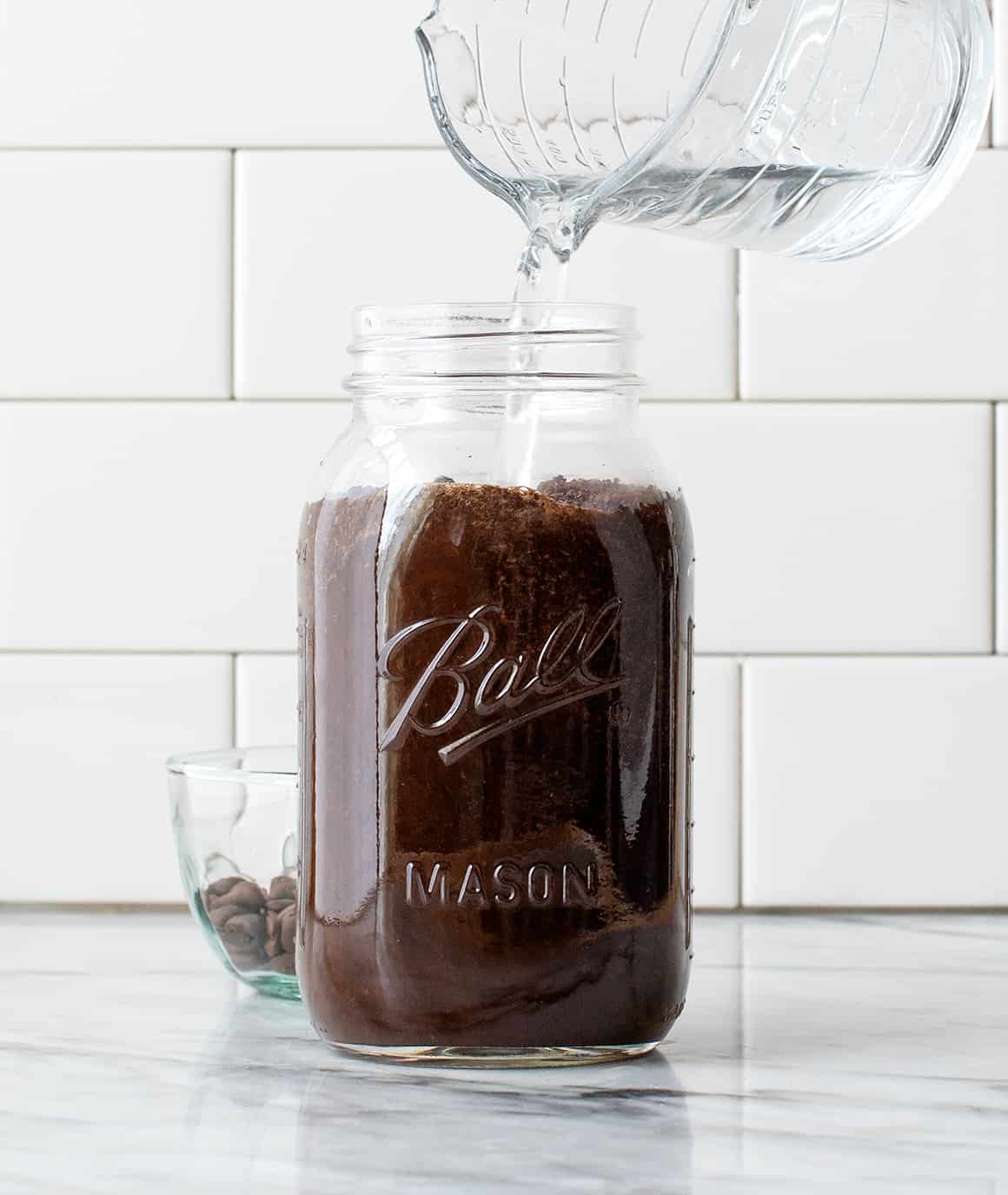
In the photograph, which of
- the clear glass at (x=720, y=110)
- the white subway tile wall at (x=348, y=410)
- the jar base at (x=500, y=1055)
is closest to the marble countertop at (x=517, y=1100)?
the jar base at (x=500, y=1055)

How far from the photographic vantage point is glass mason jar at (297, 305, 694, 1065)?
2.06 feet

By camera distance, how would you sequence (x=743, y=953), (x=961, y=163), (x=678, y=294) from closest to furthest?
1. (x=961, y=163)
2. (x=743, y=953)
3. (x=678, y=294)

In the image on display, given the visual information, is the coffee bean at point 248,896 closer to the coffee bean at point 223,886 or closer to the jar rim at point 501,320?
the coffee bean at point 223,886

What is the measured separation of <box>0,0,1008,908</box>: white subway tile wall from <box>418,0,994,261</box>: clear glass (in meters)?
0.29

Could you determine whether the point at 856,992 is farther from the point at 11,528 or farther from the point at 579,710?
the point at 11,528

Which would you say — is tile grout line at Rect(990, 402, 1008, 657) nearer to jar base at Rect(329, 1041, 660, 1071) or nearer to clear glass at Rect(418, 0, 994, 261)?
clear glass at Rect(418, 0, 994, 261)

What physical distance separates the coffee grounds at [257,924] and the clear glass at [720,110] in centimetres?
36

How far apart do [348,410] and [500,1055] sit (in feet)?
1.76

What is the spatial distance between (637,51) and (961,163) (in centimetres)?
16

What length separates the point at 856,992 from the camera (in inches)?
33.1

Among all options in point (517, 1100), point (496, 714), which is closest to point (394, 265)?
point (496, 714)

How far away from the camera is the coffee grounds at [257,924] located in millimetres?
807

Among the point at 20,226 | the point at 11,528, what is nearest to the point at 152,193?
the point at 20,226

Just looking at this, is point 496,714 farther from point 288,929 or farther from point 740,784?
point 740,784
